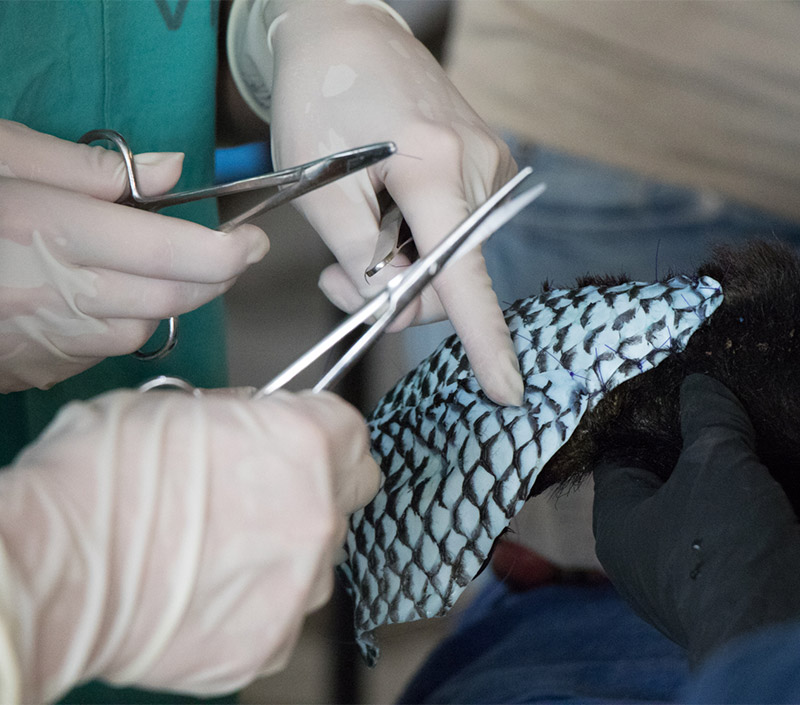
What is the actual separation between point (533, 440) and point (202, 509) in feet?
0.75

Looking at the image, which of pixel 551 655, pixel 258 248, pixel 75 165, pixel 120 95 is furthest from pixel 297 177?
pixel 551 655

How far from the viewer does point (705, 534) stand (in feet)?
1.33

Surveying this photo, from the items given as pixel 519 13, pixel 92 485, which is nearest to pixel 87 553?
pixel 92 485

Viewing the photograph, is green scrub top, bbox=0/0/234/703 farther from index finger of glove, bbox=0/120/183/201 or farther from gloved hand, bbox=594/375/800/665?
gloved hand, bbox=594/375/800/665

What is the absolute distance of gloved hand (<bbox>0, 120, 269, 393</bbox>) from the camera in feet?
1.48

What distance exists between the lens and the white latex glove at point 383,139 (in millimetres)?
489

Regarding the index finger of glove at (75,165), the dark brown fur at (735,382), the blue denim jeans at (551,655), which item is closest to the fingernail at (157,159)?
the index finger of glove at (75,165)

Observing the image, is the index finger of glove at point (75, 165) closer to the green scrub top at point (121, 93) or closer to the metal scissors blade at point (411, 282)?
the green scrub top at point (121, 93)

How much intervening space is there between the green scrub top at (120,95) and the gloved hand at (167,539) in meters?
0.32

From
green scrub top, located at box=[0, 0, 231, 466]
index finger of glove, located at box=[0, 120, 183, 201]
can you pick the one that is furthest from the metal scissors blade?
green scrub top, located at box=[0, 0, 231, 466]

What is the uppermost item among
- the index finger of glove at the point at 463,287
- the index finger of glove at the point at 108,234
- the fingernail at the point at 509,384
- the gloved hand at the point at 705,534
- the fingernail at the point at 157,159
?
the fingernail at the point at 157,159

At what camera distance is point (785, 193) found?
935mm

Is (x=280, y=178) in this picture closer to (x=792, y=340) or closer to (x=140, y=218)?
(x=140, y=218)

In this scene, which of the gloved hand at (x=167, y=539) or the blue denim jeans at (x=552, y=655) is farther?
the blue denim jeans at (x=552, y=655)
